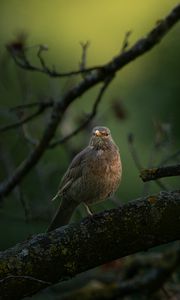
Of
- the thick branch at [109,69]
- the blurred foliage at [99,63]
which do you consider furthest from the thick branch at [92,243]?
the blurred foliage at [99,63]

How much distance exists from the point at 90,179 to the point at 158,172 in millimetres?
1423

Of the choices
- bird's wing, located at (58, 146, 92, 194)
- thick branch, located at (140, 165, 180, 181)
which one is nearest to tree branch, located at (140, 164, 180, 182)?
thick branch, located at (140, 165, 180, 181)

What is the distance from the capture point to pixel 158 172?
5.48m

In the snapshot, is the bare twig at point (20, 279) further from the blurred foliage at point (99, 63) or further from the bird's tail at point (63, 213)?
the blurred foliage at point (99, 63)

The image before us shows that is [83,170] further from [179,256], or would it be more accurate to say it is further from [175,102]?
[175,102]

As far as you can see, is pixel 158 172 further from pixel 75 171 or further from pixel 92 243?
pixel 75 171

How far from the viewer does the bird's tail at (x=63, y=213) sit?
273 inches

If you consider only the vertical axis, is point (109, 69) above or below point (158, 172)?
above

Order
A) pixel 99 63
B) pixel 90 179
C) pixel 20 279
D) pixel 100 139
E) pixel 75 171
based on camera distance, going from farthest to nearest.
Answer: pixel 99 63
pixel 100 139
pixel 75 171
pixel 90 179
pixel 20 279

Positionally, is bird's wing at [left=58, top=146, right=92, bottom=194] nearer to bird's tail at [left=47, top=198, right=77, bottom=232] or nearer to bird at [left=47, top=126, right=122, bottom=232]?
bird at [left=47, top=126, right=122, bottom=232]

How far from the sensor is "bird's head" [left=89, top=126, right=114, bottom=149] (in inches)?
279

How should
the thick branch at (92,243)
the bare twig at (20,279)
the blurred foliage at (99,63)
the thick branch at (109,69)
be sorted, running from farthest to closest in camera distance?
the blurred foliage at (99,63), the thick branch at (109,69), the thick branch at (92,243), the bare twig at (20,279)

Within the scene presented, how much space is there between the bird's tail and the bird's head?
0.47m

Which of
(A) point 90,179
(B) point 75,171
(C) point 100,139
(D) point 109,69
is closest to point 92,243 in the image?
(A) point 90,179
